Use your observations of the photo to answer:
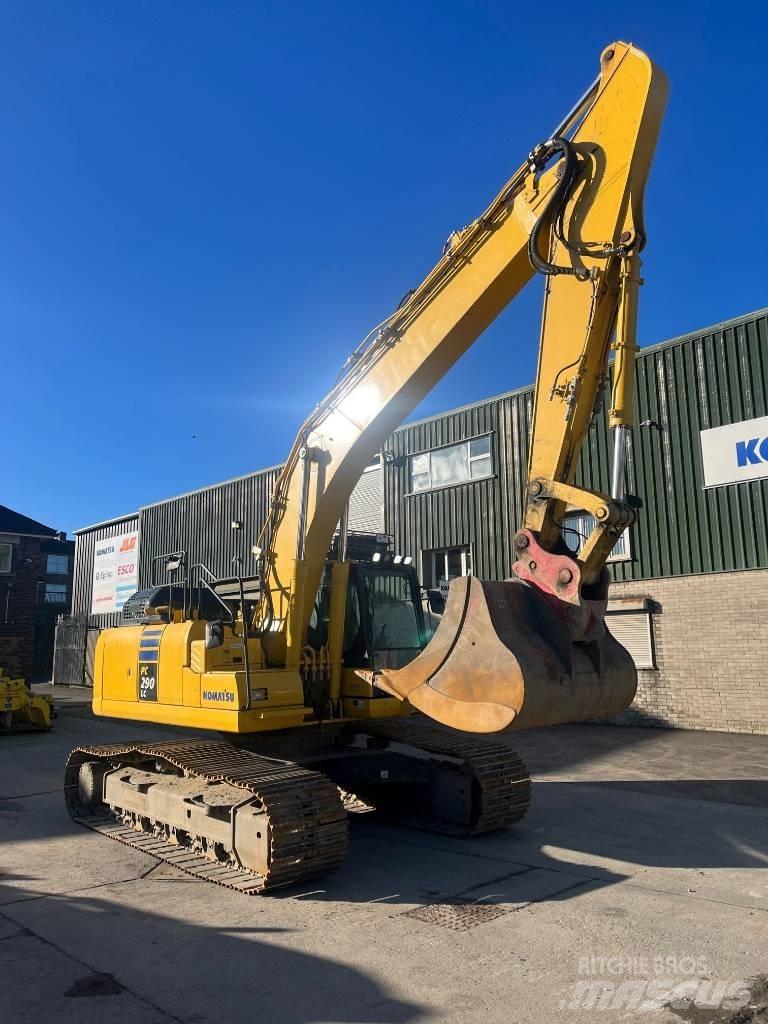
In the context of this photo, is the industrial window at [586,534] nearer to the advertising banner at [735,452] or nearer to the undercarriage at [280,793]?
the advertising banner at [735,452]

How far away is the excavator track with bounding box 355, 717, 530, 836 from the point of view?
303 inches

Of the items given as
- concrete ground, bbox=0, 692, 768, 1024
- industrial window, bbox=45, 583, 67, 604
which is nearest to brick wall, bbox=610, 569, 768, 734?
concrete ground, bbox=0, 692, 768, 1024

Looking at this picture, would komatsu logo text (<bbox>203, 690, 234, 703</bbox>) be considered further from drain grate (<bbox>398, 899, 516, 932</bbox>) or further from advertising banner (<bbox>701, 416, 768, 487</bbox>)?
advertising banner (<bbox>701, 416, 768, 487</bbox>)

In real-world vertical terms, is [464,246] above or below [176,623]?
above

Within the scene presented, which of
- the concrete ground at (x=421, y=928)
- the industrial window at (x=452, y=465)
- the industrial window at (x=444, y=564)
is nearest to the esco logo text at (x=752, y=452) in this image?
the industrial window at (x=452, y=465)

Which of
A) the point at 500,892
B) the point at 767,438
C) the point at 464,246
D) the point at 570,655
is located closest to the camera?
the point at 570,655

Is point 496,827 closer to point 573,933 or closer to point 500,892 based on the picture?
point 500,892

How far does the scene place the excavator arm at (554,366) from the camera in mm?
5078

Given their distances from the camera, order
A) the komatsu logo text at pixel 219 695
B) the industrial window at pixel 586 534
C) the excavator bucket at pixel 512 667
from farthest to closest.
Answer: the industrial window at pixel 586 534, the komatsu logo text at pixel 219 695, the excavator bucket at pixel 512 667

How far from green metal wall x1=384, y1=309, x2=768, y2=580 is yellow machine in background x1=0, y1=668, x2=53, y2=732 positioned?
1008 centimetres

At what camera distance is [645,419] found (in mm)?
Answer: 16406

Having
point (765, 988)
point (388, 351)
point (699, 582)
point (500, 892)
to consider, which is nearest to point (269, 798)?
point (500, 892)

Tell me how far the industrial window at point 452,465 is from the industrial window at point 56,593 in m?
32.4

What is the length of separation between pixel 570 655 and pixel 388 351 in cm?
344
